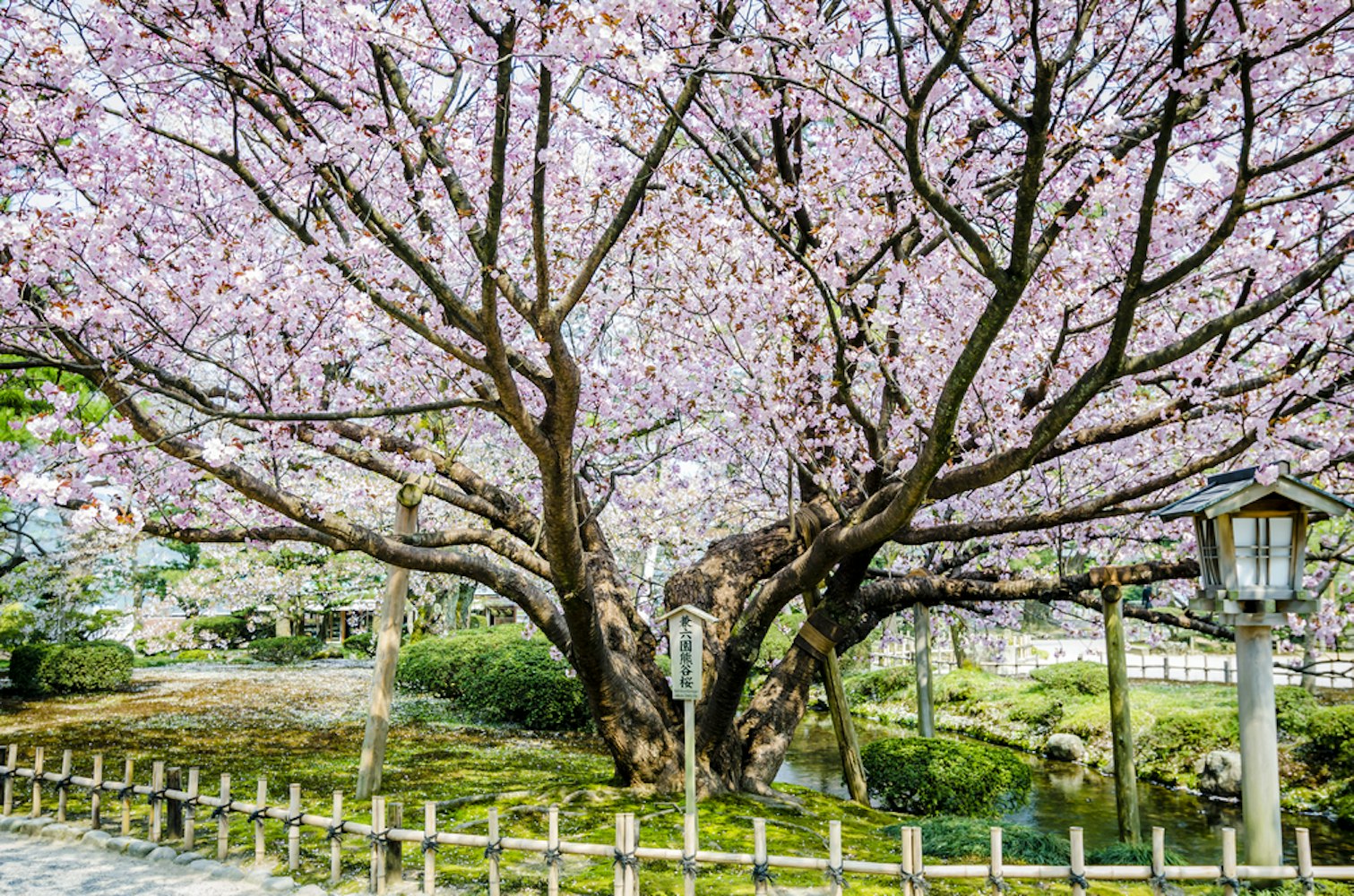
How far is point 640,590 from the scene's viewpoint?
13.5 m

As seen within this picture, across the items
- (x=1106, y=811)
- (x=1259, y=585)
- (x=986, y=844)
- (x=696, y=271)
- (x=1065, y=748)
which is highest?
(x=696, y=271)

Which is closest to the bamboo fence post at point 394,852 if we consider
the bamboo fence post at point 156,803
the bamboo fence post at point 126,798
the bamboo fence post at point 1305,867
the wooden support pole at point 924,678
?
the bamboo fence post at point 156,803

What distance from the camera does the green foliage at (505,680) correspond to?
14680 millimetres

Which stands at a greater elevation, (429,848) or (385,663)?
(385,663)

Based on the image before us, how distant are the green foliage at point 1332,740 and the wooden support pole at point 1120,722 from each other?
6.79m

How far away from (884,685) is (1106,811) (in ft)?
30.7

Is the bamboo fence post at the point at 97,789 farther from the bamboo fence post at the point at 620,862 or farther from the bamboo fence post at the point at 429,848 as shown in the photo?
the bamboo fence post at the point at 620,862

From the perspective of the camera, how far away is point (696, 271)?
7957 millimetres

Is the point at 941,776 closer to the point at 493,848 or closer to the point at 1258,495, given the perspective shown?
the point at 1258,495

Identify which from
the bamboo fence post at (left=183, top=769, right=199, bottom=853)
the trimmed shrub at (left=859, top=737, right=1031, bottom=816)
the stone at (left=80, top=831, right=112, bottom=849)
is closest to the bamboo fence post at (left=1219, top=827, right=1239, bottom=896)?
the trimmed shrub at (left=859, top=737, right=1031, bottom=816)

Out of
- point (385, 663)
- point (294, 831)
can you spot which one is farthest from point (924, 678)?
point (294, 831)

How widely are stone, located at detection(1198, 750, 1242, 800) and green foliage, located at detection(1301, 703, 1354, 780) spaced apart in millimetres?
1025

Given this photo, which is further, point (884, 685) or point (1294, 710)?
point (884, 685)

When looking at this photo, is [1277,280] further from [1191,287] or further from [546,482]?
[546,482]
